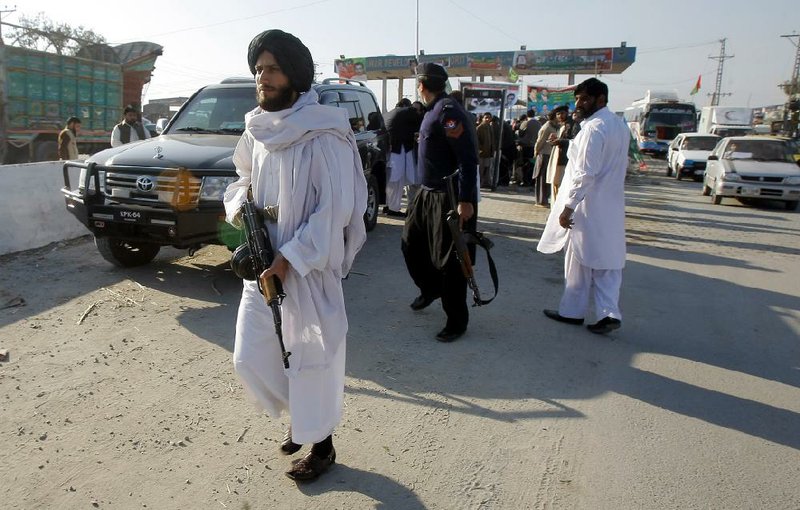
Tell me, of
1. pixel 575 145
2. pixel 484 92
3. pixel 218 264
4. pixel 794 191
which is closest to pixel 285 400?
pixel 575 145

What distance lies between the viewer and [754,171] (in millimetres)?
12875

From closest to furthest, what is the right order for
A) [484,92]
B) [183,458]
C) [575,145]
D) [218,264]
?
[183,458]
[575,145]
[218,264]
[484,92]

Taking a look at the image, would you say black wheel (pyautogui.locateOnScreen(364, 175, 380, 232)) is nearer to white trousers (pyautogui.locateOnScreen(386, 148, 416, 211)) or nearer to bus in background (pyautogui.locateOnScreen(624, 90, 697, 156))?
white trousers (pyautogui.locateOnScreen(386, 148, 416, 211))

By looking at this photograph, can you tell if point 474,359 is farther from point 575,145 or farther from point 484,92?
point 484,92

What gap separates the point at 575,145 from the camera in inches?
184

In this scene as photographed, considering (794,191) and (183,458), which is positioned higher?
(794,191)

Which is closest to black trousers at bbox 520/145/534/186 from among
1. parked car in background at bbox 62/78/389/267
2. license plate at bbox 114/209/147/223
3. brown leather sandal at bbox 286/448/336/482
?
parked car in background at bbox 62/78/389/267

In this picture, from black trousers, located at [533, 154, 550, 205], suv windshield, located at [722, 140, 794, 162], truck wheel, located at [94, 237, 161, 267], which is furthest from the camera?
suv windshield, located at [722, 140, 794, 162]

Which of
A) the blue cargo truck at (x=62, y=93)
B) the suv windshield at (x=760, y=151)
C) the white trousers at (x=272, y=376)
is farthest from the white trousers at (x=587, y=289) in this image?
the blue cargo truck at (x=62, y=93)

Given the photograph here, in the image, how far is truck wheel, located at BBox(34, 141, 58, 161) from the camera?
1428 centimetres

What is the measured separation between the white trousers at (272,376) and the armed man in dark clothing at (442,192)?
6.21 feet

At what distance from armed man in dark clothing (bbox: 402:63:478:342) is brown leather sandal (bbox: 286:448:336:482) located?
6.12ft

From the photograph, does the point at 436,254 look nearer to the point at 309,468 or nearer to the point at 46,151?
the point at 309,468

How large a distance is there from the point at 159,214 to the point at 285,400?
296cm
